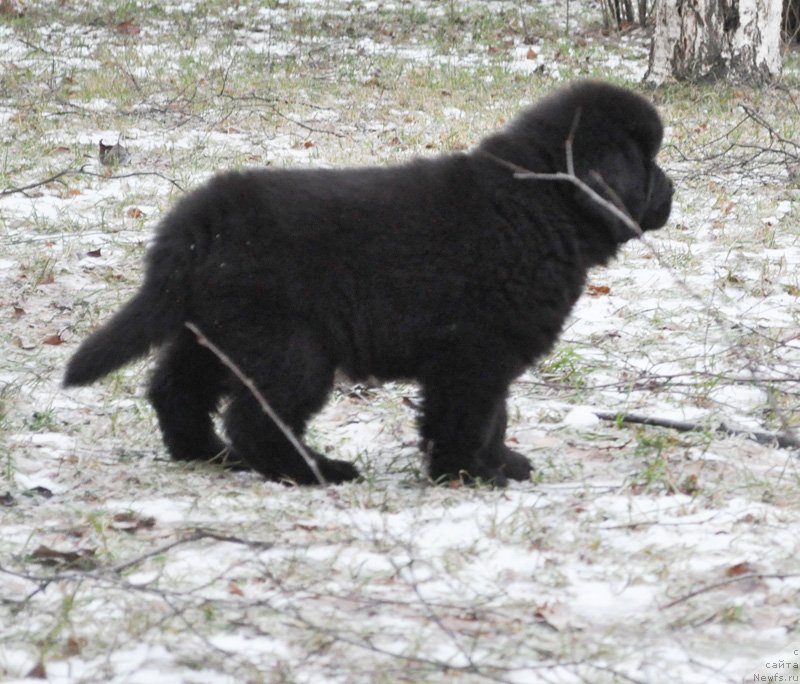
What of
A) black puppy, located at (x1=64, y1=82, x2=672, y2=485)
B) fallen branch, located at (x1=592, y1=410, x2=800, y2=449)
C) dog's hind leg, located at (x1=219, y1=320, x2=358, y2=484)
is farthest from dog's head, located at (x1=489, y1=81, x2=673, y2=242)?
dog's hind leg, located at (x1=219, y1=320, x2=358, y2=484)

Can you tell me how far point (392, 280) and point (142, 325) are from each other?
31.8 inches

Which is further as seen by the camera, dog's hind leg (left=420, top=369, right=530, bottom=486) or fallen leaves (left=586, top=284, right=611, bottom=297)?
fallen leaves (left=586, top=284, right=611, bottom=297)

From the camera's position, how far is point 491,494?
11.9 ft

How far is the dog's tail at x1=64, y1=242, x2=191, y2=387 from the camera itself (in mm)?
3625

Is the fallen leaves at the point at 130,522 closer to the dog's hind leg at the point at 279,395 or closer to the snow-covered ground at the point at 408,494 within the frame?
the snow-covered ground at the point at 408,494

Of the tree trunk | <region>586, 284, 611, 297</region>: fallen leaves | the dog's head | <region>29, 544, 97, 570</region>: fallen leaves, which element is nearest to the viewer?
<region>29, 544, 97, 570</region>: fallen leaves

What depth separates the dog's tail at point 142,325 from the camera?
11.9ft

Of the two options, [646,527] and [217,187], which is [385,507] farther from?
[217,187]

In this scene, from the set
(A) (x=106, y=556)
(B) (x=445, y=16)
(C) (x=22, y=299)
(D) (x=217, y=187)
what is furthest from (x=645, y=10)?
(A) (x=106, y=556)

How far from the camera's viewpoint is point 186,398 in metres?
4.00

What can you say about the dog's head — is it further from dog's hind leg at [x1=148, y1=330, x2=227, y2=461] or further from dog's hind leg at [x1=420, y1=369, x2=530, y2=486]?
dog's hind leg at [x1=148, y1=330, x2=227, y2=461]

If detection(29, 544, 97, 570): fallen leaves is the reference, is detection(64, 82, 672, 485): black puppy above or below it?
above

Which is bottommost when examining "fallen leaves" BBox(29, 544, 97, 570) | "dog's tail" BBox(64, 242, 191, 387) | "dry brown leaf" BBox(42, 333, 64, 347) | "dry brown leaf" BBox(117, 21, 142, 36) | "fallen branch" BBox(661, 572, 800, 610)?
"dry brown leaf" BBox(42, 333, 64, 347)

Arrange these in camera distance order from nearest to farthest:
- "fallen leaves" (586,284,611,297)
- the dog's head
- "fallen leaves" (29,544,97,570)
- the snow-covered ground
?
the snow-covered ground
"fallen leaves" (29,544,97,570)
the dog's head
"fallen leaves" (586,284,611,297)
